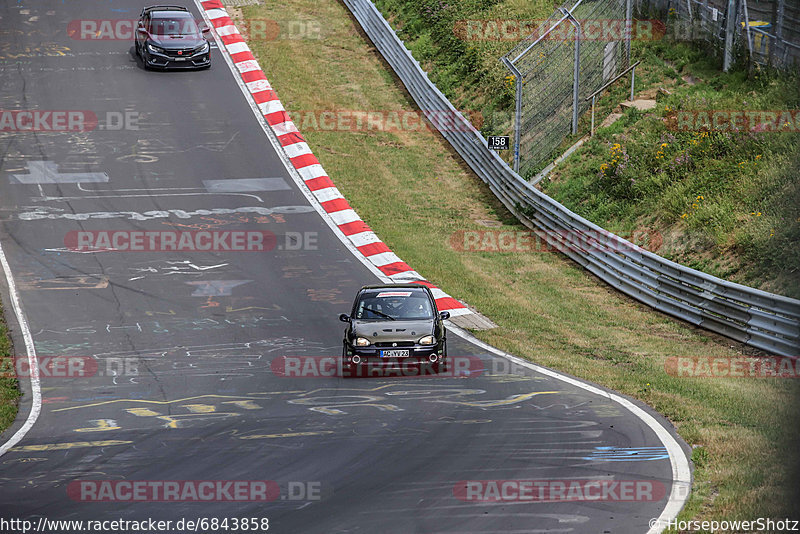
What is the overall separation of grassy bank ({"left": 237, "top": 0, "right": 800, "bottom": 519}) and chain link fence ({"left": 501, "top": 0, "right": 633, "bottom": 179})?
2.22 meters

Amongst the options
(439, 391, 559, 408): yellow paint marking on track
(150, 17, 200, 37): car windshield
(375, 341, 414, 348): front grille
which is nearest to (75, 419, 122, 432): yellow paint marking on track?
(375, 341, 414, 348): front grille

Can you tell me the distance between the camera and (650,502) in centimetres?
1005

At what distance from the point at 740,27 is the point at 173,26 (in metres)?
19.2

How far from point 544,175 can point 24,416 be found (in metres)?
16.7

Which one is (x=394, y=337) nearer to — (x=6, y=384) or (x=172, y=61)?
(x=6, y=384)

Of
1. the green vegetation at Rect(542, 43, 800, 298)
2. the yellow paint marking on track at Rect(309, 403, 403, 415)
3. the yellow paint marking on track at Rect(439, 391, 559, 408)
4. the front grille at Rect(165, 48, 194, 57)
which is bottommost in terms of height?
the yellow paint marking on track at Rect(309, 403, 403, 415)

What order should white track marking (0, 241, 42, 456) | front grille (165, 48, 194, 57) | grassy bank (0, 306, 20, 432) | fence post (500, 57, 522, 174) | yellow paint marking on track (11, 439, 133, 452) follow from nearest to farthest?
yellow paint marking on track (11, 439, 133, 452) < white track marking (0, 241, 42, 456) < grassy bank (0, 306, 20, 432) < fence post (500, 57, 522, 174) < front grille (165, 48, 194, 57)

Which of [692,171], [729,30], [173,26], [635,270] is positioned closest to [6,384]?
[635,270]

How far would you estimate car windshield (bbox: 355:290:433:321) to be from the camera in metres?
16.6

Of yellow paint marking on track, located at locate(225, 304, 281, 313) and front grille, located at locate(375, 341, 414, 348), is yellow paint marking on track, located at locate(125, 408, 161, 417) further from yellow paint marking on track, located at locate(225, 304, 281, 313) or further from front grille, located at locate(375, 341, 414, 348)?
yellow paint marking on track, located at locate(225, 304, 281, 313)

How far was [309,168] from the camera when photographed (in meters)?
29.1

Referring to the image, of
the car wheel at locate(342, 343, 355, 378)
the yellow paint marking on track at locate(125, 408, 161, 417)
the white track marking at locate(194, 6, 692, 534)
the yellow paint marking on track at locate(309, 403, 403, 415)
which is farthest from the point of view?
the car wheel at locate(342, 343, 355, 378)

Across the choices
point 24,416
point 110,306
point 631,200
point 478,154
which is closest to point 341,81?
point 478,154

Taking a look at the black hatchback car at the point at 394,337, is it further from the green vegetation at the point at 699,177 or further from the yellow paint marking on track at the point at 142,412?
the green vegetation at the point at 699,177
